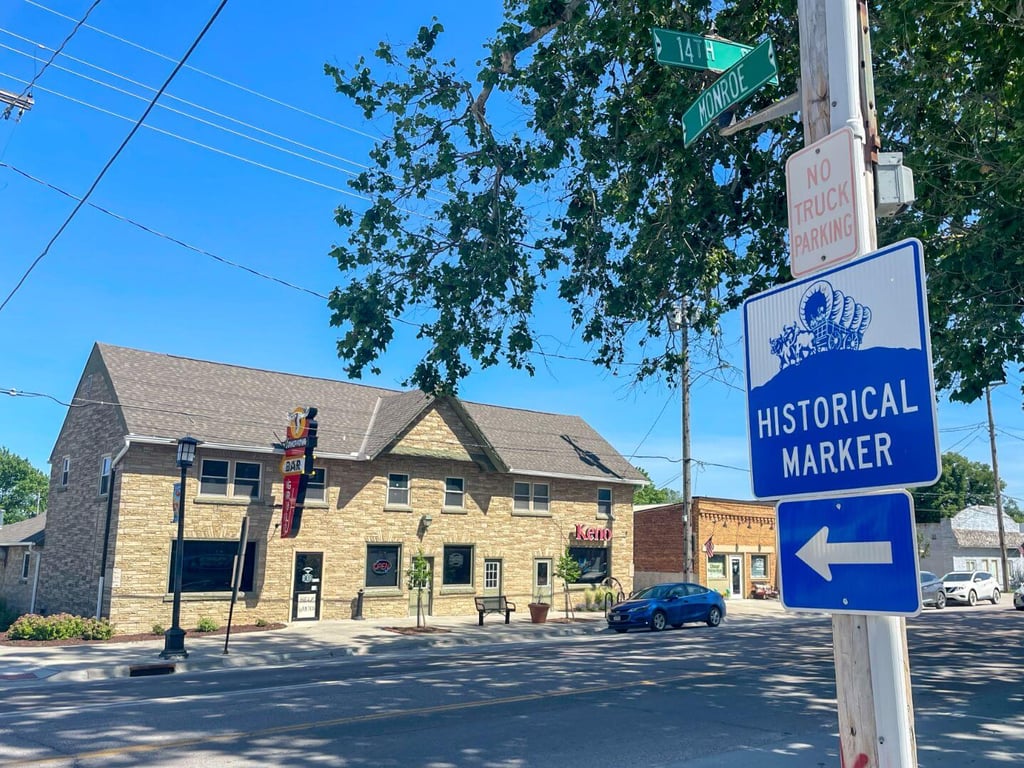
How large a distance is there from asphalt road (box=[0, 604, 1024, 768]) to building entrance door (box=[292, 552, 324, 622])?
948 centimetres

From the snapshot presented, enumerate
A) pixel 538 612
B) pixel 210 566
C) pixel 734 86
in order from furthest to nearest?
pixel 538 612, pixel 210 566, pixel 734 86

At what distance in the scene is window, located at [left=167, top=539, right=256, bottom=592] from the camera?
25.4 m

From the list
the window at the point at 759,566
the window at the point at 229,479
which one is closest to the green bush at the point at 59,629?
the window at the point at 229,479

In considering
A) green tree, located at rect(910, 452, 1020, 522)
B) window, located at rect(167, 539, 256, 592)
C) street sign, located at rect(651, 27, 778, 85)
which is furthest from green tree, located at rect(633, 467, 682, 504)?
street sign, located at rect(651, 27, 778, 85)

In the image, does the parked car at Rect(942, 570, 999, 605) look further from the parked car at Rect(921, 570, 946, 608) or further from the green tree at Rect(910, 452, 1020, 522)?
the green tree at Rect(910, 452, 1020, 522)

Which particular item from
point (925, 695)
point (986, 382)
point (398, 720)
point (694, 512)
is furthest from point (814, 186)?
point (694, 512)

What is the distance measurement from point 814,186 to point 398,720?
30.1 ft

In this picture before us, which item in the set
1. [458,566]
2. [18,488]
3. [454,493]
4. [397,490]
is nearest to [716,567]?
[458,566]

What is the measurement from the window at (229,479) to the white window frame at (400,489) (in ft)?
15.6

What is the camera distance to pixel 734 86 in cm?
492

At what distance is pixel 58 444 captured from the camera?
31516mm

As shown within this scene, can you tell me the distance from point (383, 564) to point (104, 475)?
937cm

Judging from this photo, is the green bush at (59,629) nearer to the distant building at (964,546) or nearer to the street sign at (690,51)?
the street sign at (690,51)

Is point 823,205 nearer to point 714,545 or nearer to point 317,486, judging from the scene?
point 317,486
